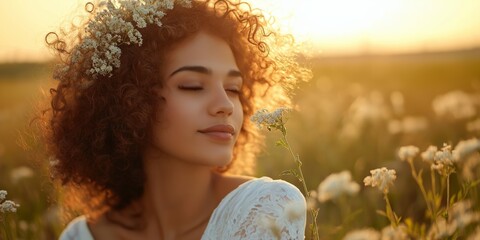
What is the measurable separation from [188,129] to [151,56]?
424 mm

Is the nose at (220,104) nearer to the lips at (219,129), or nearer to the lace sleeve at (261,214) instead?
the lips at (219,129)

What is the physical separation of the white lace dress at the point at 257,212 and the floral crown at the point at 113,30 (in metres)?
0.81

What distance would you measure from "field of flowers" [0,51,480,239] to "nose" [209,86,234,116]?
28cm

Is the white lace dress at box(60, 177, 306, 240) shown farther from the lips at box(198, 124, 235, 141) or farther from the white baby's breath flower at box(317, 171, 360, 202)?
the lips at box(198, 124, 235, 141)

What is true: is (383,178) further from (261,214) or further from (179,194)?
(179,194)

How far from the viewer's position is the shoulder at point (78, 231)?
3892 millimetres

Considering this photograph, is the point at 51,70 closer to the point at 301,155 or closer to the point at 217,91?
the point at 217,91

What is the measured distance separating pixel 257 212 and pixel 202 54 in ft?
2.64

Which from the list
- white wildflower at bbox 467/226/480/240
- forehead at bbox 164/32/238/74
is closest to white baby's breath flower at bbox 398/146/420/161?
white wildflower at bbox 467/226/480/240

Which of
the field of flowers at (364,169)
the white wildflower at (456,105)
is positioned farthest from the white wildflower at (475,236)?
the white wildflower at (456,105)

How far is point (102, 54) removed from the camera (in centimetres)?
362

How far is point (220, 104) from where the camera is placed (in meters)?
3.37

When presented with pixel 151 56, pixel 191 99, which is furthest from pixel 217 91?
pixel 151 56

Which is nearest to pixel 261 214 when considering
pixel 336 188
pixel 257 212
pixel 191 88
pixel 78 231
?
pixel 257 212
